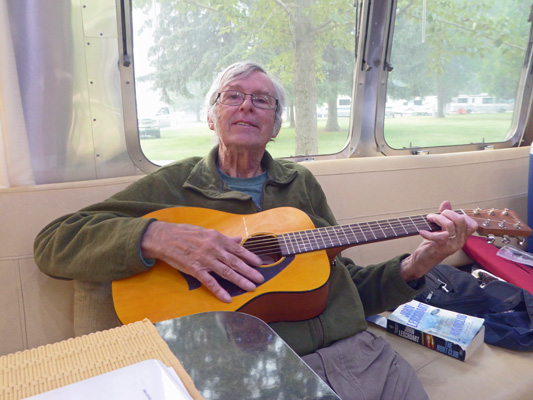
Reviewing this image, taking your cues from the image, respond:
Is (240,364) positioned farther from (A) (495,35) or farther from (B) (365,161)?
(A) (495,35)

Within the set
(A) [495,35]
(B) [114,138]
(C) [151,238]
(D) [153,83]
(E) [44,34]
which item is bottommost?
(C) [151,238]

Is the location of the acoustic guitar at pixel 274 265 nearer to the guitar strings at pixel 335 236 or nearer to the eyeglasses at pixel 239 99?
the guitar strings at pixel 335 236

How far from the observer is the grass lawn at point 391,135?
2.63 m

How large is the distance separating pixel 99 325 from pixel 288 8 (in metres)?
2.19

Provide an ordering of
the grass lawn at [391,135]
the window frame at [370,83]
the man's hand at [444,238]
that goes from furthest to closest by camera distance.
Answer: the window frame at [370,83]
the grass lawn at [391,135]
the man's hand at [444,238]

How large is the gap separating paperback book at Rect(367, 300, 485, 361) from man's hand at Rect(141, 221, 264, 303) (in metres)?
Answer: 0.83

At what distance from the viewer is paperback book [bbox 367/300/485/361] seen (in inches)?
69.3

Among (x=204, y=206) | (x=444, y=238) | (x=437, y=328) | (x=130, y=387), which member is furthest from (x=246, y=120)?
(x=130, y=387)

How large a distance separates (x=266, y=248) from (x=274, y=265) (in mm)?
105

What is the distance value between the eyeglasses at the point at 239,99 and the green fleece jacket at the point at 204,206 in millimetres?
251

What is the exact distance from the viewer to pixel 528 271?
2500 millimetres

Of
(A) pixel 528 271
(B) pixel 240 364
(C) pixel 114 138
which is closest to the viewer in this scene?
(B) pixel 240 364

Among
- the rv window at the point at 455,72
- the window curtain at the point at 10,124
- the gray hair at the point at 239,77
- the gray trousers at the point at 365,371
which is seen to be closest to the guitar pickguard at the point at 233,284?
the gray trousers at the point at 365,371

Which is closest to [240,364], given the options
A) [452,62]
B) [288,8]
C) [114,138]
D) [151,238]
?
[151,238]
